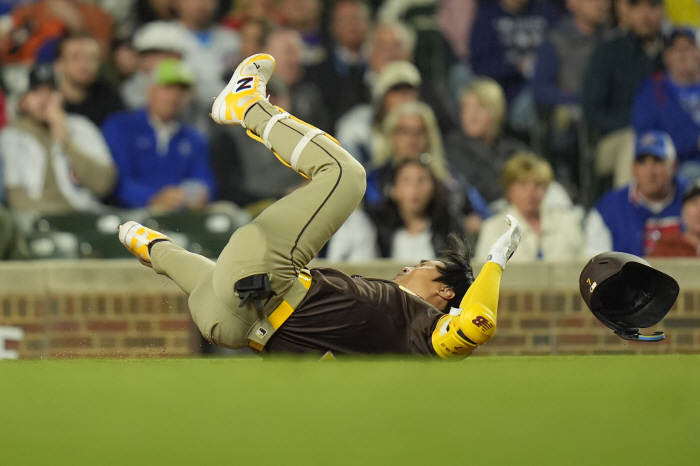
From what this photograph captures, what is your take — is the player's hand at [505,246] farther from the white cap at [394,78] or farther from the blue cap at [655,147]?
the white cap at [394,78]

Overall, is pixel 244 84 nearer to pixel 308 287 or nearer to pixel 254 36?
pixel 308 287

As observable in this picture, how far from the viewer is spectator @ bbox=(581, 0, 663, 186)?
6.97 metres

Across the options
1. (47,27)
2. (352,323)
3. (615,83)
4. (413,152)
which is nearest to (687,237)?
(615,83)

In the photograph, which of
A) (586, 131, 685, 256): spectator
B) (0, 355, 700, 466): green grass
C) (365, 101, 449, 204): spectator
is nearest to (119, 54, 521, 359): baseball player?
(0, 355, 700, 466): green grass

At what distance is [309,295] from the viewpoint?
366 centimetres

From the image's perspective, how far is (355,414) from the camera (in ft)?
8.15

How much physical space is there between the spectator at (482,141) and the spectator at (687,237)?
3.84 ft

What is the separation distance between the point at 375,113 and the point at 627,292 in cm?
341

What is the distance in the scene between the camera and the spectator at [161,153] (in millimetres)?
6621

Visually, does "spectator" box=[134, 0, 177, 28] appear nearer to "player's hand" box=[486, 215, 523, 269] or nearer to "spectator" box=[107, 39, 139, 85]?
"spectator" box=[107, 39, 139, 85]

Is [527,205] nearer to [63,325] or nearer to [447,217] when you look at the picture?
[447,217]

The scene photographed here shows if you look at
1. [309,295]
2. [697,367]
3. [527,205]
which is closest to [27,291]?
[309,295]

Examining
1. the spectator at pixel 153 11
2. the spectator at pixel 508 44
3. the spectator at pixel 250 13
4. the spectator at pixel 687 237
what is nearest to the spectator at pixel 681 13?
the spectator at pixel 508 44

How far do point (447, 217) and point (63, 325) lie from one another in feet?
7.79
